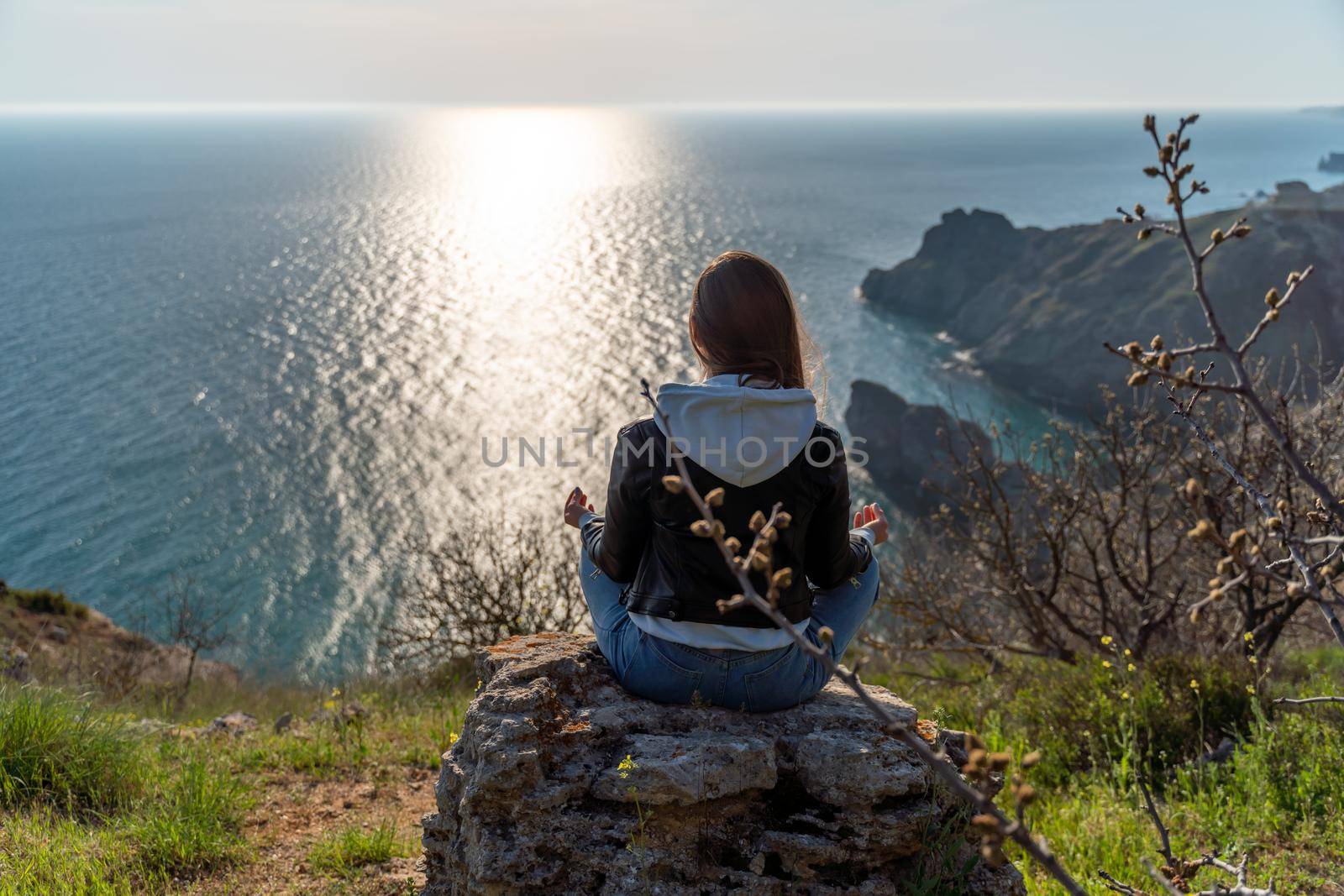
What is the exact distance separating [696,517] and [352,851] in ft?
8.70

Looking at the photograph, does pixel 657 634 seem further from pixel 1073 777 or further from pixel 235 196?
pixel 235 196

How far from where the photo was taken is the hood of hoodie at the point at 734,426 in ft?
10.8

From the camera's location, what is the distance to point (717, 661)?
11.7ft

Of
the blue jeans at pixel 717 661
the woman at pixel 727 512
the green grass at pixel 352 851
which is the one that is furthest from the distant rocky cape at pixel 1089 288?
the green grass at pixel 352 851

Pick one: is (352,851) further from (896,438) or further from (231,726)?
(896,438)

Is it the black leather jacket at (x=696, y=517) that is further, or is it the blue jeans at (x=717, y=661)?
the blue jeans at (x=717, y=661)

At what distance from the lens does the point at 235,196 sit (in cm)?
13375

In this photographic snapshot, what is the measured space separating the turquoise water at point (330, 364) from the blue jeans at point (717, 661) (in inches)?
904

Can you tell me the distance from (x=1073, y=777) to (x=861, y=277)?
8452 cm

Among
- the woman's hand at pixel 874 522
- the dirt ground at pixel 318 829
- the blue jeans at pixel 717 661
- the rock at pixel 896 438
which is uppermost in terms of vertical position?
the woman's hand at pixel 874 522

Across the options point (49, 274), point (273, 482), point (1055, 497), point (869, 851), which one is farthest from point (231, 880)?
point (49, 274)

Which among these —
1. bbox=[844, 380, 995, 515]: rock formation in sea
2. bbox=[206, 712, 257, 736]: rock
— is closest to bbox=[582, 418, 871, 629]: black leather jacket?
bbox=[206, 712, 257, 736]: rock

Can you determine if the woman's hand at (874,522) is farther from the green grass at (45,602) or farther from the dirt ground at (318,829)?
the green grass at (45,602)

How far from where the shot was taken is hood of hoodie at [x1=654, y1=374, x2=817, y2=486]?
3.29 meters
